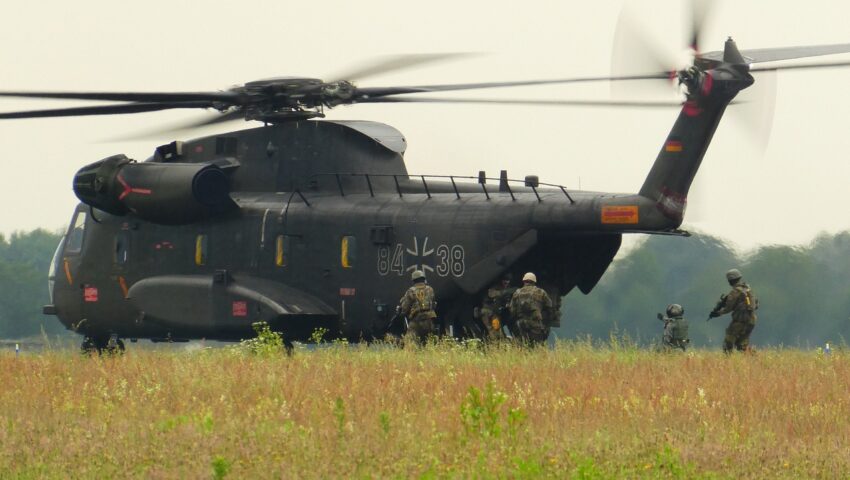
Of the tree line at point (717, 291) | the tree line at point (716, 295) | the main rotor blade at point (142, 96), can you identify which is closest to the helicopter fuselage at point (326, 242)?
the main rotor blade at point (142, 96)

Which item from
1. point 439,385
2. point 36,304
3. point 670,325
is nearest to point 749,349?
point 670,325

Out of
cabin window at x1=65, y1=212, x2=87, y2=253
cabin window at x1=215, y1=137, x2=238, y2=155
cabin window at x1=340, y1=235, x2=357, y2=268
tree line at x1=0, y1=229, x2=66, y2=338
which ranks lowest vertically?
tree line at x1=0, y1=229, x2=66, y2=338

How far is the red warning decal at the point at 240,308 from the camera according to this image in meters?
21.2

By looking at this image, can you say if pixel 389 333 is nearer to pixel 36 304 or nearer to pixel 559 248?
pixel 559 248

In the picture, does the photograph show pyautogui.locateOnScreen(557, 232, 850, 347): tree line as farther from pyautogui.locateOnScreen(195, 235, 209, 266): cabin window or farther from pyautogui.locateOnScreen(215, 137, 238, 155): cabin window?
pyautogui.locateOnScreen(195, 235, 209, 266): cabin window

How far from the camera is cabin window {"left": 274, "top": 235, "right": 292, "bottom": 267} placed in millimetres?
21578

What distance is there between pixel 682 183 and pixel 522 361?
3.55m

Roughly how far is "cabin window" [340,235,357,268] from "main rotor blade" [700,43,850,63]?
629cm

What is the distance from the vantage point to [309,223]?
2139 centimetres

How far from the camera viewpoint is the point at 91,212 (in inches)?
940

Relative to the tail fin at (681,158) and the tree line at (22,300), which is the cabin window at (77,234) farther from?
the tree line at (22,300)

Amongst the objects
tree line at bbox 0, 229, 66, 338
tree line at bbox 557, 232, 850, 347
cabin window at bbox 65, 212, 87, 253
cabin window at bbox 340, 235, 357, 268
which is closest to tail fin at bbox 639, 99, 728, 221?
cabin window at bbox 340, 235, 357, 268

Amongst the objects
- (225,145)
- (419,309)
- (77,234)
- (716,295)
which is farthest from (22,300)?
(419,309)

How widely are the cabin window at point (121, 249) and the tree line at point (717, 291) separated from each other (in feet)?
56.9
